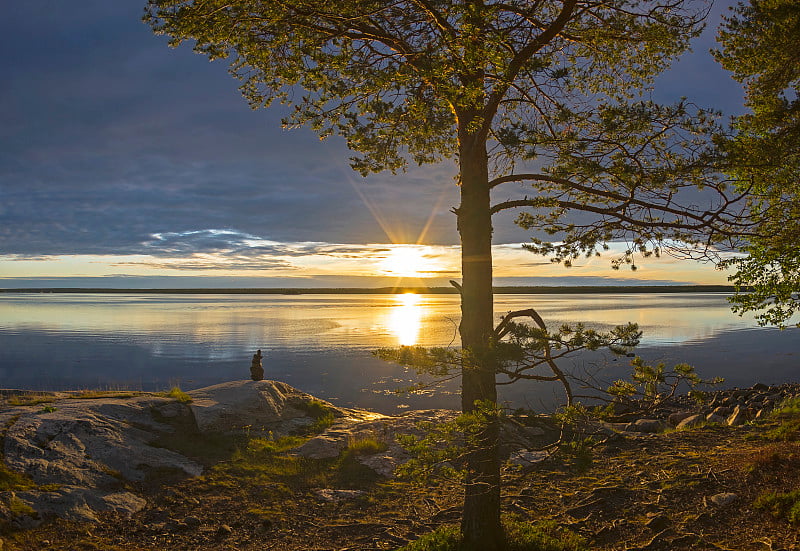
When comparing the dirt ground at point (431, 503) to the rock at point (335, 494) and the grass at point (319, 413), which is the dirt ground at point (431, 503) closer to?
the rock at point (335, 494)

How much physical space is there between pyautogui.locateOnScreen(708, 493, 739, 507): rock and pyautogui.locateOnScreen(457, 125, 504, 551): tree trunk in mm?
4183

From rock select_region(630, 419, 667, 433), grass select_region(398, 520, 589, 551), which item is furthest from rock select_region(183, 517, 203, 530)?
rock select_region(630, 419, 667, 433)

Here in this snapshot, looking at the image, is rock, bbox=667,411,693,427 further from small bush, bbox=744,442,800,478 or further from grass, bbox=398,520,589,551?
grass, bbox=398,520,589,551

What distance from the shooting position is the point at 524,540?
8.33 m

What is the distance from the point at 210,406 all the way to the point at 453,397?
12.6 m

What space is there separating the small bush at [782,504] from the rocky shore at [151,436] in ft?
7.70

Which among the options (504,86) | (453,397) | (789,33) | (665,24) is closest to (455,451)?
(504,86)

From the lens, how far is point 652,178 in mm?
7906

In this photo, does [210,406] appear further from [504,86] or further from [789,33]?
[789,33]

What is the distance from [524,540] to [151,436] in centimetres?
929

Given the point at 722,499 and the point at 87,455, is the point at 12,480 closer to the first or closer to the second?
the point at 87,455

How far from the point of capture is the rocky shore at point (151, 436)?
9289mm

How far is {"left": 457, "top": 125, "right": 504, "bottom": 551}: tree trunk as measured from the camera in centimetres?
793

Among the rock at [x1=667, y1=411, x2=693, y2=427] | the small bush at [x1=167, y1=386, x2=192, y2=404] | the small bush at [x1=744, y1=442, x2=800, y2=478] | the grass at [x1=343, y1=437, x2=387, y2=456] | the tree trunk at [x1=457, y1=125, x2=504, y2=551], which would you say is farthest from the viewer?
the rock at [x1=667, y1=411, x2=693, y2=427]
